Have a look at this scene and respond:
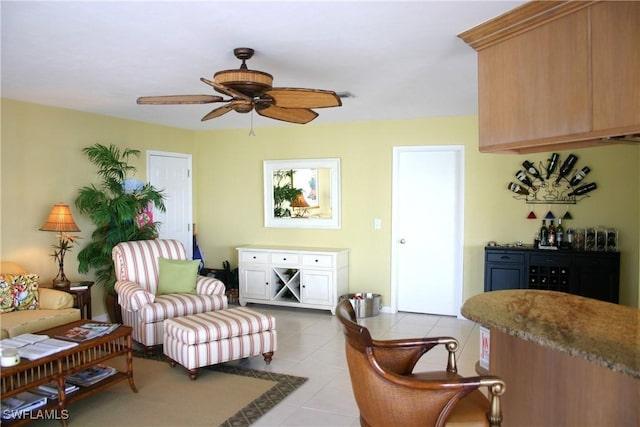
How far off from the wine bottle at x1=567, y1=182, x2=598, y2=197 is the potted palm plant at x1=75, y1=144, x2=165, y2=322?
4.61 meters

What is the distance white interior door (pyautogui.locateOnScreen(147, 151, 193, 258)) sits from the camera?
6434 mm

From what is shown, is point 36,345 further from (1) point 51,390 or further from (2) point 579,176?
(2) point 579,176

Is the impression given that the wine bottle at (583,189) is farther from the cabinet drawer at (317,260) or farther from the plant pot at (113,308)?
the plant pot at (113,308)

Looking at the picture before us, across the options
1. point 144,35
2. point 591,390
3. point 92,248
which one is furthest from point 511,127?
point 92,248

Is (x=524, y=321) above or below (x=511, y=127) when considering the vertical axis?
below

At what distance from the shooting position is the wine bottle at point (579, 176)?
5098mm

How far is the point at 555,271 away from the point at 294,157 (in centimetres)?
346

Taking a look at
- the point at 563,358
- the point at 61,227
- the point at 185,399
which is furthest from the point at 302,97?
the point at 61,227

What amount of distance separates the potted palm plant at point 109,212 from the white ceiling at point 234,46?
0.90 m

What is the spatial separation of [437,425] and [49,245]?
4619 mm

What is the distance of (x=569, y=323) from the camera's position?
2158 mm

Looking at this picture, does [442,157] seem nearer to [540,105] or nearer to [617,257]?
[617,257]

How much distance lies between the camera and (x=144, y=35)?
2961 millimetres

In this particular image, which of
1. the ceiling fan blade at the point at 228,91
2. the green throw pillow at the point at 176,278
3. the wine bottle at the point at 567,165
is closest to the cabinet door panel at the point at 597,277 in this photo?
the wine bottle at the point at 567,165
